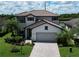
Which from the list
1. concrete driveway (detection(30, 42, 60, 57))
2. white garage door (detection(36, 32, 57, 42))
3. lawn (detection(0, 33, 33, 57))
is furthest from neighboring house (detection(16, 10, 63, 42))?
lawn (detection(0, 33, 33, 57))

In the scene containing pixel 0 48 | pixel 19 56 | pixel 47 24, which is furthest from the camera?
pixel 47 24

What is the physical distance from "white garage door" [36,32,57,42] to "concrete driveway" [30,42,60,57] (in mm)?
302

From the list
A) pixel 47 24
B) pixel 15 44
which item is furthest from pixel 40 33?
pixel 15 44

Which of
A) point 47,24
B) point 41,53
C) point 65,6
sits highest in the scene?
point 65,6

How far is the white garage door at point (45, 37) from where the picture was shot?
32.7 feet

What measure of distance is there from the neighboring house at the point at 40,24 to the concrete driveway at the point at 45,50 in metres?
0.33

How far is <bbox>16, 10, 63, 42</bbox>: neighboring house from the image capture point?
980 centimetres

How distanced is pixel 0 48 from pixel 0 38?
1.73 ft

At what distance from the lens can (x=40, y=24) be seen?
33.7 ft

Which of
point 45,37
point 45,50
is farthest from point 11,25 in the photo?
point 45,50

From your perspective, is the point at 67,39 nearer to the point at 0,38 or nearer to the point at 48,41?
the point at 48,41

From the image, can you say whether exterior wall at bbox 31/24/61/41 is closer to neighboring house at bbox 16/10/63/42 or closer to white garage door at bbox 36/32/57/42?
neighboring house at bbox 16/10/63/42

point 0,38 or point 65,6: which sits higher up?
point 65,6

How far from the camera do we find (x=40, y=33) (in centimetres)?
1028
